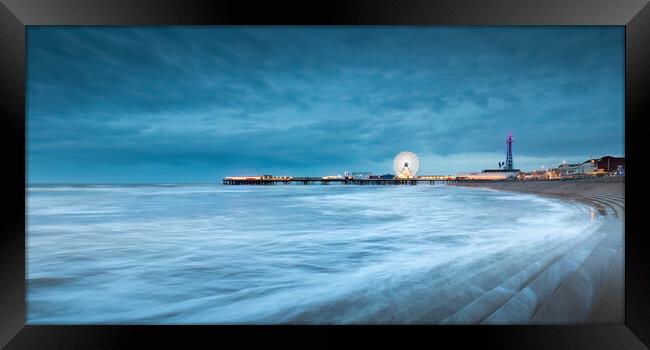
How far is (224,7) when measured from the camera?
254 cm

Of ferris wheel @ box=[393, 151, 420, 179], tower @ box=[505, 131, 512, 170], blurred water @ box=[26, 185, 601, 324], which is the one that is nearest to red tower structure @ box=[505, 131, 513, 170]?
tower @ box=[505, 131, 512, 170]

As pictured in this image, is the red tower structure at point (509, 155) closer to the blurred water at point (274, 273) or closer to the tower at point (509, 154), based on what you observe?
the tower at point (509, 154)

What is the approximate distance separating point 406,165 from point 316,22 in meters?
87.4

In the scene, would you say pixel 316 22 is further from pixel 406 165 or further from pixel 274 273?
pixel 406 165

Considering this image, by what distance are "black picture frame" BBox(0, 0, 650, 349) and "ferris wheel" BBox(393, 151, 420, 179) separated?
86487 mm

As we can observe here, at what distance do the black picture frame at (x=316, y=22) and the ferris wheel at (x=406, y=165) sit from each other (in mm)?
86487

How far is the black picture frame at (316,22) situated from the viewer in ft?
7.95

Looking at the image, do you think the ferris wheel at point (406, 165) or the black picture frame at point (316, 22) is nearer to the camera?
the black picture frame at point (316, 22)

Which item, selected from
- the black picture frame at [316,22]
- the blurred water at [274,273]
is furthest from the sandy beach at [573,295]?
the blurred water at [274,273]

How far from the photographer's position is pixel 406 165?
285 ft

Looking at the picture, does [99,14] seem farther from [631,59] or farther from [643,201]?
[643,201]

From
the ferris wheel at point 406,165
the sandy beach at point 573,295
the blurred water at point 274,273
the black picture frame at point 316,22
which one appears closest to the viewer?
the black picture frame at point 316,22

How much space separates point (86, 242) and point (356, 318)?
22.1ft

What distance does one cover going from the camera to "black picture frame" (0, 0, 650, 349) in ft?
7.95
